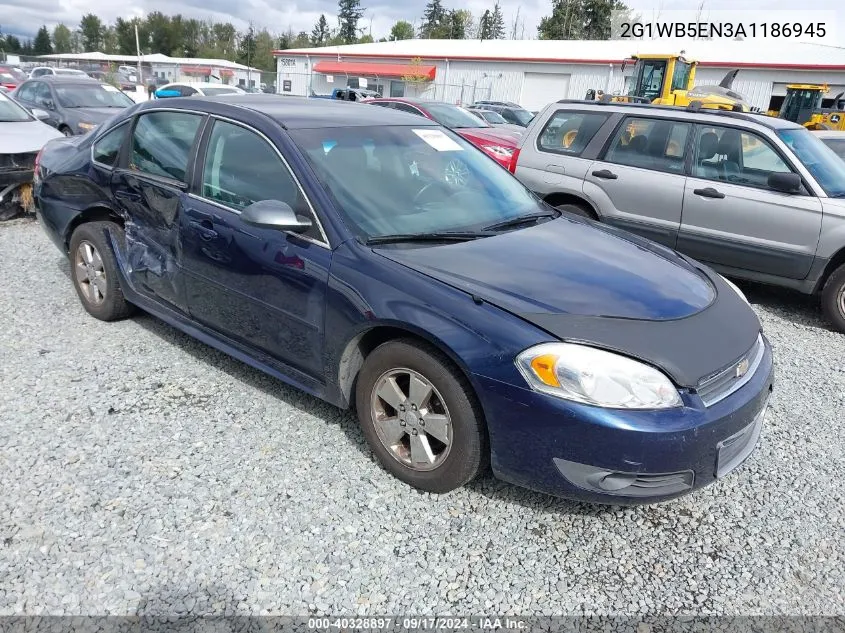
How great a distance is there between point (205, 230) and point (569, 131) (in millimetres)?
4621

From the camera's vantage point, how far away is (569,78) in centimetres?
3534

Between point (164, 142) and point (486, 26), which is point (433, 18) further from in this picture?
point (164, 142)

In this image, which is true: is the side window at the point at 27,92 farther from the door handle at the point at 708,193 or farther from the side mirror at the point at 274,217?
the door handle at the point at 708,193

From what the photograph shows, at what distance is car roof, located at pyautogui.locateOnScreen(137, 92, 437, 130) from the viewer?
3393mm

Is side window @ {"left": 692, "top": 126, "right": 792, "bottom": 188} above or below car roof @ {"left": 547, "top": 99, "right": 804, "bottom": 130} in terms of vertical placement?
below

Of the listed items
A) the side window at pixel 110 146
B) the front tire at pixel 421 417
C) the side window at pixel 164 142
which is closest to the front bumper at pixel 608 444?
the front tire at pixel 421 417

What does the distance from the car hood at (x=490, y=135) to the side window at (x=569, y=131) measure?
9.80ft

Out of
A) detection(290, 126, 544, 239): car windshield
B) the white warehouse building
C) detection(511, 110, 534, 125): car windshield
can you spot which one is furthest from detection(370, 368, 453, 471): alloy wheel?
the white warehouse building

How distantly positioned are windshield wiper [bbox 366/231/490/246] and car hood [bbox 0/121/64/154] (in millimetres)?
6168

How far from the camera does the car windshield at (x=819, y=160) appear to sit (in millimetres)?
5418

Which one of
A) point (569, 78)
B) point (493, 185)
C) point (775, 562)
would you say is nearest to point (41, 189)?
point (493, 185)

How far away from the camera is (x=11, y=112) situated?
8281mm

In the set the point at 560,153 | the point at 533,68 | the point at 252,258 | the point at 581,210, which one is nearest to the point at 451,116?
the point at 560,153

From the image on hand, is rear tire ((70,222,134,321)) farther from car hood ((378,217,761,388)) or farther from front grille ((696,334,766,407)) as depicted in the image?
front grille ((696,334,766,407))
